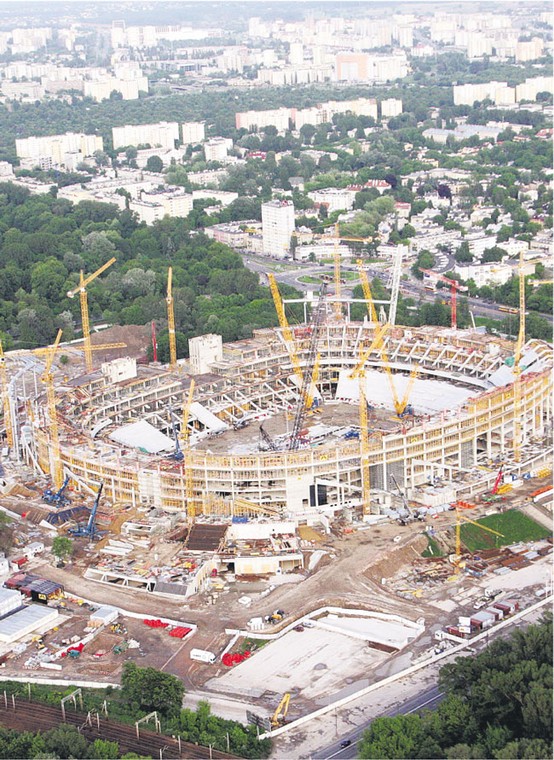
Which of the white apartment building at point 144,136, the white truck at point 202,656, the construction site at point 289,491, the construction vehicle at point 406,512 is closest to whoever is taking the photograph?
the white truck at point 202,656

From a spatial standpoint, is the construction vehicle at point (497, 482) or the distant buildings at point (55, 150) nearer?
the construction vehicle at point (497, 482)

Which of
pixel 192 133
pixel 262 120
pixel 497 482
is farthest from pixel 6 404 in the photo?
pixel 262 120

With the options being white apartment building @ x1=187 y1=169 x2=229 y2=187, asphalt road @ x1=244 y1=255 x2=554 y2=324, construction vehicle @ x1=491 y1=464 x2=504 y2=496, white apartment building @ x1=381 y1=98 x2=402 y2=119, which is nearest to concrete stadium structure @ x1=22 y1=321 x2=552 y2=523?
construction vehicle @ x1=491 y1=464 x2=504 y2=496

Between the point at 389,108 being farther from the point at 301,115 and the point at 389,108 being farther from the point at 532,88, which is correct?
the point at 532,88

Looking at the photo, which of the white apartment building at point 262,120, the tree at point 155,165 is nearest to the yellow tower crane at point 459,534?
the tree at point 155,165

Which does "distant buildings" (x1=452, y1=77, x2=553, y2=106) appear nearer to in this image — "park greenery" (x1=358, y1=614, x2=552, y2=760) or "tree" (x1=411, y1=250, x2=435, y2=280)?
"tree" (x1=411, y1=250, x2=435, y2=280)

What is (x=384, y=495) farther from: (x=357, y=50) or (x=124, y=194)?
(x=357, y=50)

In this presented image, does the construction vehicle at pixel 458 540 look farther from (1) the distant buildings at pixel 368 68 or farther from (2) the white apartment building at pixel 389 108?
(1) the distant buildings at pixel 368 68
